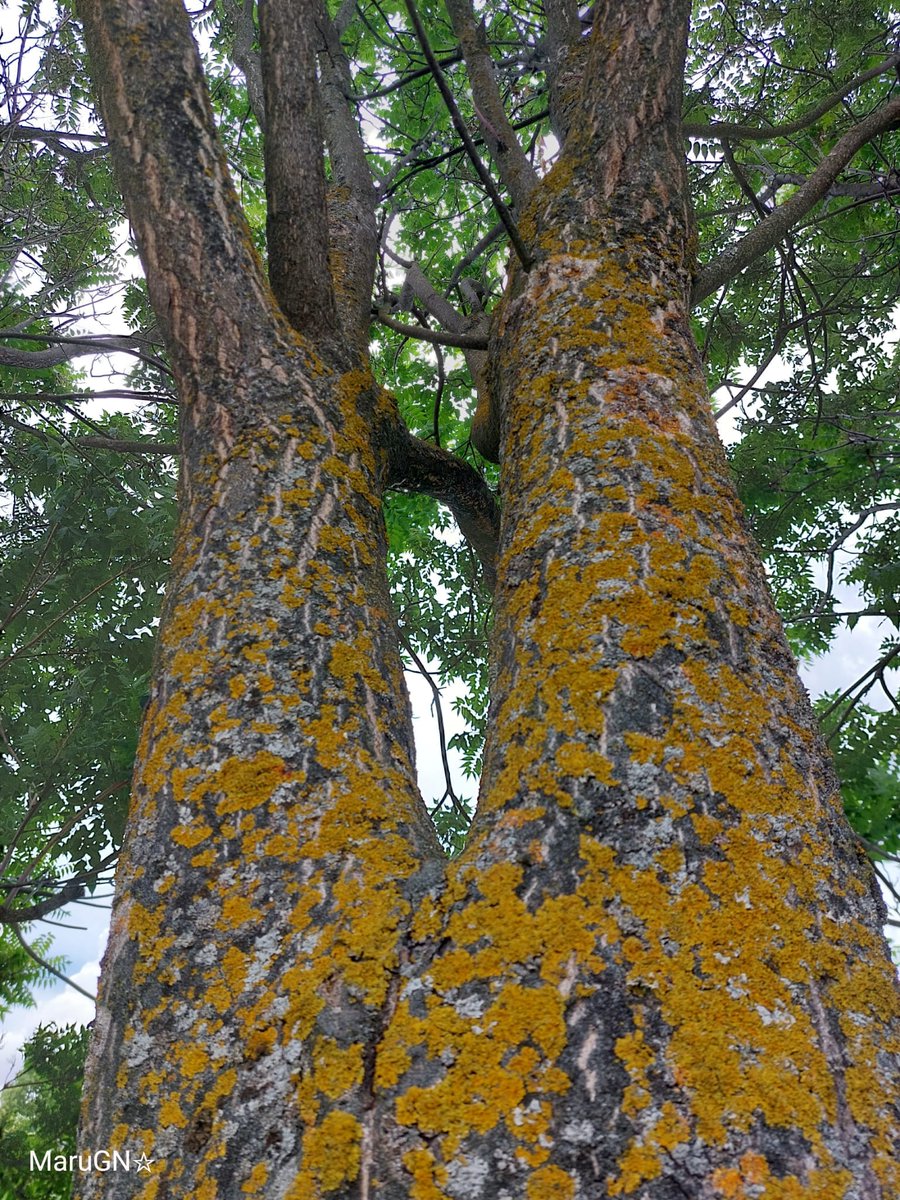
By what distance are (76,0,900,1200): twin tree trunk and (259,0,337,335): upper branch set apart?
0.35 m

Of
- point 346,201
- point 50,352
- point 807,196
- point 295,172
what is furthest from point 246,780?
point 346,201

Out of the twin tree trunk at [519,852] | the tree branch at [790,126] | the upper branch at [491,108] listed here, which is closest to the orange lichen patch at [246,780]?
the twin tree trunk at [519,852]

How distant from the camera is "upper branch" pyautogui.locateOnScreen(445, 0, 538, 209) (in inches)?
140

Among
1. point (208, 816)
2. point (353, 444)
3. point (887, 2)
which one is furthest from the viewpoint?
point (887, 2)

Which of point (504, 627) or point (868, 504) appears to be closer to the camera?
point (504, 627)

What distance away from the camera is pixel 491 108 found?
12.3 feet

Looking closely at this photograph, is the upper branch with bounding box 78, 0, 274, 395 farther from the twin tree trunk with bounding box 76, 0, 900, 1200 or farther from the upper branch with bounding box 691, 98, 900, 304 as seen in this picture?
the upper branch with bounding box 691, 98, 900, 304

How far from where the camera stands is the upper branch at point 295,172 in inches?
99.6

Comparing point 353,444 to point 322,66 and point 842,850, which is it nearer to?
point 842,850

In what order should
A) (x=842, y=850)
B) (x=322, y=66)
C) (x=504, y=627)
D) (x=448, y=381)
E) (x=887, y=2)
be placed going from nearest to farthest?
(x=842, y=850)
(x=504, y=627)
(x=322, y=66)
(x=887, y=2)
(x=448, y=381)

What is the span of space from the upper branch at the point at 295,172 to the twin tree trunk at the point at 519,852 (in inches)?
13.9

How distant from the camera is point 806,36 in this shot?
4875mm

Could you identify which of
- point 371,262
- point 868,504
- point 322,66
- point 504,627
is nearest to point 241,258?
point 371,262

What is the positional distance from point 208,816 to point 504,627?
2.22 ft
